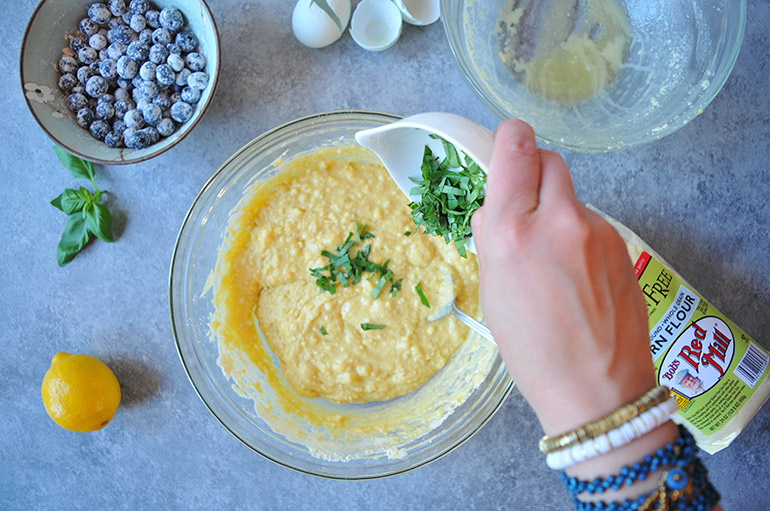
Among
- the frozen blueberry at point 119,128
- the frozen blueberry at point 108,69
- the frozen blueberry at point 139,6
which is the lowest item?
the frozen blueberry at point 119,128

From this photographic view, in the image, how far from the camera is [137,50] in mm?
1695

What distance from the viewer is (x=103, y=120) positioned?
67.4 inches

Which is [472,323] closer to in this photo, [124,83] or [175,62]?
[175,62]

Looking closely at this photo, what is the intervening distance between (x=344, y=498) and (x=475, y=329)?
71 centimetres

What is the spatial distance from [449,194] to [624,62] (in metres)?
0.70

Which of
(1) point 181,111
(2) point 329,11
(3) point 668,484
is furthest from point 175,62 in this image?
(3) point 668,484

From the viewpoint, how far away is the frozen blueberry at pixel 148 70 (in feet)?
5.54

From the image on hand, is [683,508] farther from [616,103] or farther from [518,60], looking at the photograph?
[518,60]

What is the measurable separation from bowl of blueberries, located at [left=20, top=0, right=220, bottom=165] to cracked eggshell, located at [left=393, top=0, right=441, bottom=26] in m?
0.59

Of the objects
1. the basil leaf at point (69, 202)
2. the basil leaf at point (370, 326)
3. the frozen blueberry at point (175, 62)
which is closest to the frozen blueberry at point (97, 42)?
the frozen blueberry at point (175, 62)

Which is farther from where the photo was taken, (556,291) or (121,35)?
(121,35)

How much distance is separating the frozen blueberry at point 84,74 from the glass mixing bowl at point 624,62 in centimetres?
108

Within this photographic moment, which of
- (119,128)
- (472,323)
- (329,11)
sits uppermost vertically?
(329,11)

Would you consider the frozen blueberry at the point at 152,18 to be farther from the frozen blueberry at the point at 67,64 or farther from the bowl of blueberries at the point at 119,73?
the frozen blueberry at the point at 67,64
